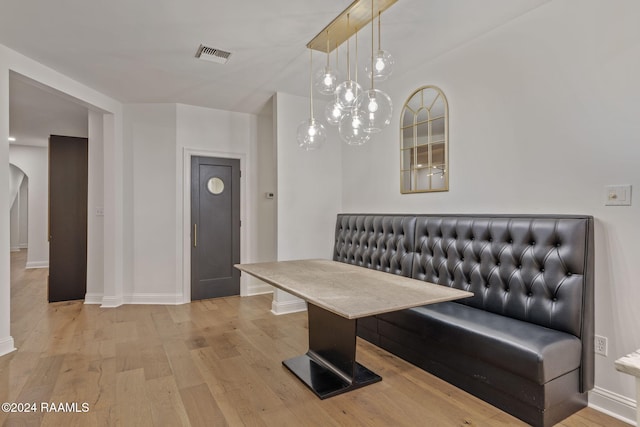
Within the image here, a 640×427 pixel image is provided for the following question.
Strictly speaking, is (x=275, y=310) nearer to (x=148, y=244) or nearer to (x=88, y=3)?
(x=148, y=244)

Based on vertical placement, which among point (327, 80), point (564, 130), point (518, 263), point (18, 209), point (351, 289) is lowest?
point (351, 289)

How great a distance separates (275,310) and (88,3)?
3220 mm

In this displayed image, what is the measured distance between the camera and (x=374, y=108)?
209cm

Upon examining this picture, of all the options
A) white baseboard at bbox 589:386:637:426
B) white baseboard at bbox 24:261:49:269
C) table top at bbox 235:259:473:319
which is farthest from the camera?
white baseboard at bbox 24:261:49:269

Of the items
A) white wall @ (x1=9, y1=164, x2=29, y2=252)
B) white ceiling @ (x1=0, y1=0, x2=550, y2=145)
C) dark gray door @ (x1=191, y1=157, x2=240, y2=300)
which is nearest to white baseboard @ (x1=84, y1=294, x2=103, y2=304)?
dark gray door @ (x1=191, y1=157, x2=240, y2=300)

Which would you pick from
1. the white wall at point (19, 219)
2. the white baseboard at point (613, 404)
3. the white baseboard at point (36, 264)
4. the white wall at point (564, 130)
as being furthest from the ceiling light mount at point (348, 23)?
the white wall at point (19, 219)

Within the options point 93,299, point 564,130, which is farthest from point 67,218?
point 564,130

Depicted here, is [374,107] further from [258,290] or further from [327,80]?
[258,290]

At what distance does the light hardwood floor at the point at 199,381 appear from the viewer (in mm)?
1930

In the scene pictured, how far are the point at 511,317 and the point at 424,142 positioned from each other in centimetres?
171

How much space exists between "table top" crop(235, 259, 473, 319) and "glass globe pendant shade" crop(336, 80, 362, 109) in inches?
46.0

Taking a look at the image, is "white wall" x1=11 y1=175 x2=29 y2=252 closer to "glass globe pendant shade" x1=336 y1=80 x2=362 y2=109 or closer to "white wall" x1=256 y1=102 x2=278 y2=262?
"white wall" x1=256 y1=102 x2=278 y2=262

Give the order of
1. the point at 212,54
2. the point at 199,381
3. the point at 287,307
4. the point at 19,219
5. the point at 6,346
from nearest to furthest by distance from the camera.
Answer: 1. the point at 199,381
2. the point at 6,346
3. the point at 212,54
4. the point at 287,307
5. the point at 19,219

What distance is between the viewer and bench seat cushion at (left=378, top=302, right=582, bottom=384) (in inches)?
69.8
